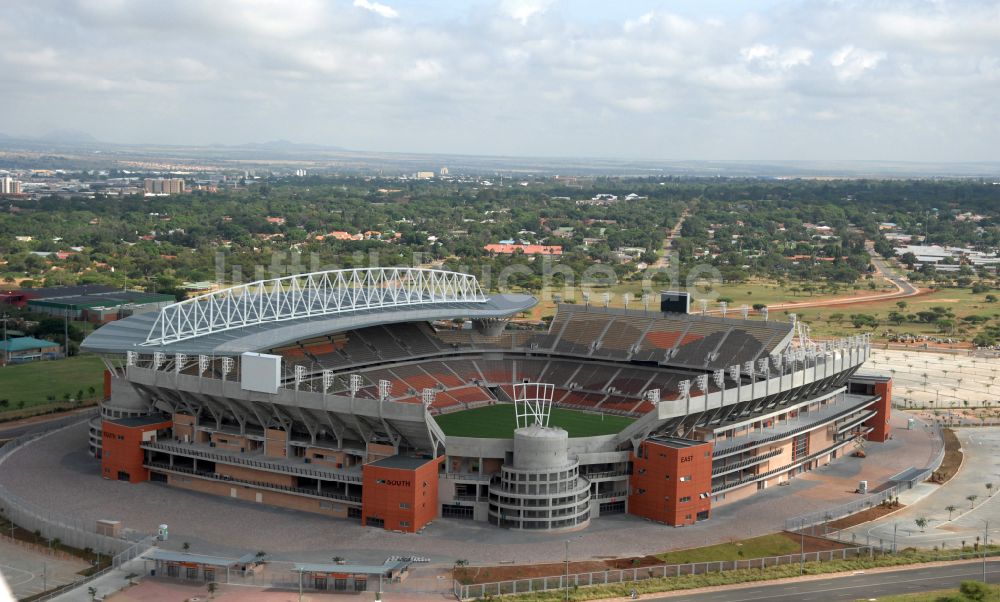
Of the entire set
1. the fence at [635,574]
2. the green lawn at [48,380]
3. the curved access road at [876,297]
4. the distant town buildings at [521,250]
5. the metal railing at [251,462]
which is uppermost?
the distant town buildings at [521,250]

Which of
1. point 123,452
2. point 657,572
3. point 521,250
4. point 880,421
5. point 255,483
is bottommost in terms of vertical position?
point 657,572

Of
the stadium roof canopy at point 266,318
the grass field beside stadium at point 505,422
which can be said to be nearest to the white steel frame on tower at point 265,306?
the stadium roof canopy at point 266,318

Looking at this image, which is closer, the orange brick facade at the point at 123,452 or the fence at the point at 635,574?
the fence at the point at 635,574

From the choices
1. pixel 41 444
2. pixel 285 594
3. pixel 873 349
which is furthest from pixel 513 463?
pixel 873 349

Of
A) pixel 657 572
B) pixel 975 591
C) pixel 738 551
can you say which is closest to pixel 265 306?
pixel 657 572

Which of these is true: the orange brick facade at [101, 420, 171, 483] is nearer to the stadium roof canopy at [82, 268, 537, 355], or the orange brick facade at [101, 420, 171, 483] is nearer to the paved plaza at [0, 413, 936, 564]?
the paved plaza at [0, 413, 936, 564]

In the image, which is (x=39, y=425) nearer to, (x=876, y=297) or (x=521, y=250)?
(x=521, y=250)

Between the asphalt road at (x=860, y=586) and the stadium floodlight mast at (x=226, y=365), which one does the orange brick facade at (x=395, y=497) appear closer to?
the stadium floodlight mast at (x=226, y=365)
